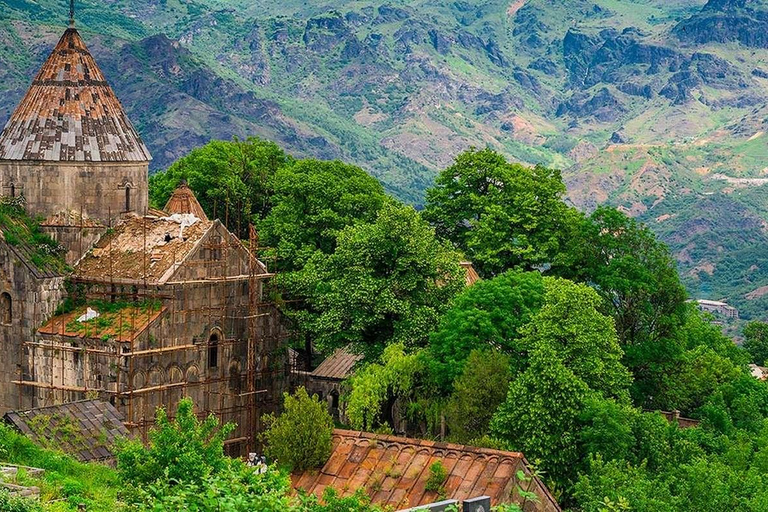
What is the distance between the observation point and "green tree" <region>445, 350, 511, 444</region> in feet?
181

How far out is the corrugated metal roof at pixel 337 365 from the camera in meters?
66.3

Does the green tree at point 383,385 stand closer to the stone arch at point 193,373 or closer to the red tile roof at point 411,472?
the stone arch at point 193,373

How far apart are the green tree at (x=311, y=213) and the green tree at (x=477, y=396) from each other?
11.9 meters

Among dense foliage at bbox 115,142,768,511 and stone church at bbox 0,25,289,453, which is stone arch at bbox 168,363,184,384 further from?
dense foliage at bbox 115,142,768,511

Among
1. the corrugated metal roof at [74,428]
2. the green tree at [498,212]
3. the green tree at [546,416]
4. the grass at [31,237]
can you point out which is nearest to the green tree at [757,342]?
the green tree at [498,212]

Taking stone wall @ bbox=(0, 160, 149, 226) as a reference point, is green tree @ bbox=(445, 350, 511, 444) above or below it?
below

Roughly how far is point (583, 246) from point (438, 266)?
7.11 m

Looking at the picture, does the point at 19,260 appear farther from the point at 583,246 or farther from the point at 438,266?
the point at 583,246

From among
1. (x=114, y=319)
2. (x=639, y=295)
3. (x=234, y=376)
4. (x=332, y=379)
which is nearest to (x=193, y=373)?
(x=234, y=376)

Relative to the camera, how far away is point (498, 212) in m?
70.1

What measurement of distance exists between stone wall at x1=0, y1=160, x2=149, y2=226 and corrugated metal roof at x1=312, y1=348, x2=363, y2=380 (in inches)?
422

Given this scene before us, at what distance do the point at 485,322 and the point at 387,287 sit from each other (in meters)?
4.56

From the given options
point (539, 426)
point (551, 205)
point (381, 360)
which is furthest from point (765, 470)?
point (551, 205)

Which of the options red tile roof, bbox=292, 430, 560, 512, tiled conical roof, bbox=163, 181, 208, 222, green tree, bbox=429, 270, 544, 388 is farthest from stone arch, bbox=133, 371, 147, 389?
red tile roof, bbox=292, 430, 560, 512
